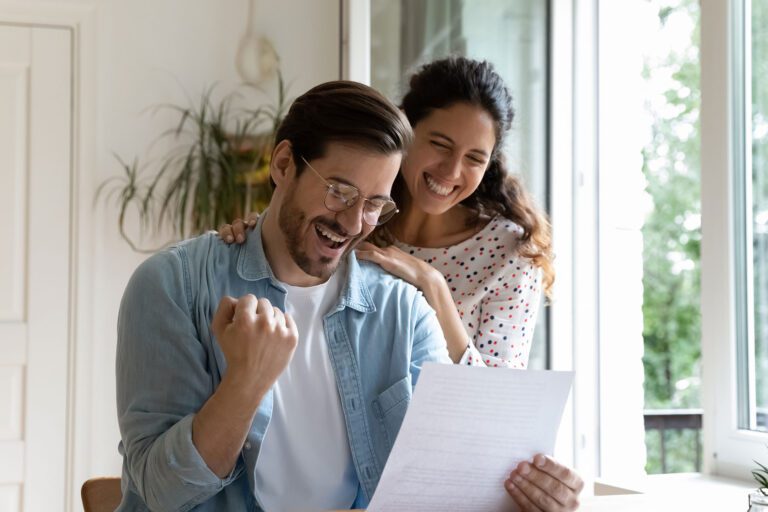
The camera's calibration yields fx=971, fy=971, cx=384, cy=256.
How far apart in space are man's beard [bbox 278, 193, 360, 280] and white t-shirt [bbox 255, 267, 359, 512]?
65 millimetres

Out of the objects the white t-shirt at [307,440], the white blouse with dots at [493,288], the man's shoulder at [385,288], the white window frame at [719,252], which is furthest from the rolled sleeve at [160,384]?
the white window frame at [719,252]

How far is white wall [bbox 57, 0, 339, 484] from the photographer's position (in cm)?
358

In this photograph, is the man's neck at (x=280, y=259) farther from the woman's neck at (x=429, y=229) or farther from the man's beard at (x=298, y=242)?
the woman's neck at (x=429, y=229)

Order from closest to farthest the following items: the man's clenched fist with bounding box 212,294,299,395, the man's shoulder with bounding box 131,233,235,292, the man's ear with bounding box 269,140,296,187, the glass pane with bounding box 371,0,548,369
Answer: the man's clenched fist with bounding box 212,294,299,395
the man's shoulder with bounding box 131,233,235,292
the man's ear with bounding box 269,140,296,187
the glass pane with bounding box 371,0,548,369

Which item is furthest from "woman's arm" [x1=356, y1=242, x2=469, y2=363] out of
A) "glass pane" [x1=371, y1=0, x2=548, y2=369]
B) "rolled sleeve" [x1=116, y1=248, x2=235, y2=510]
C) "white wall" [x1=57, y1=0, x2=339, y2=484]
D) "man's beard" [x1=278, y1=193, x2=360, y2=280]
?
"white wall" [x1=57, y1=0, x2=339, y2=484]

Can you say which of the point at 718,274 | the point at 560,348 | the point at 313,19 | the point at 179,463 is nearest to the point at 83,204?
the point at 313,19

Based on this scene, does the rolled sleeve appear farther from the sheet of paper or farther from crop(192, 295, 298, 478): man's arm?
the sheet of paper

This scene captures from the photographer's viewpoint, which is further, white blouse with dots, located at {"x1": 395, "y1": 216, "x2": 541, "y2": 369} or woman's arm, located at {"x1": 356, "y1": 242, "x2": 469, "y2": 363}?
white blouse with dots, located at {"x1": 395, "y1": 216, "x2": 541, "y2": 369}

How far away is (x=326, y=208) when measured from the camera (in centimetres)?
141

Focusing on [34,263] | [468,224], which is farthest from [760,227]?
[34,263]

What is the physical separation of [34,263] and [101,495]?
→ 7.25ft

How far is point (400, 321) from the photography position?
153 centimetres

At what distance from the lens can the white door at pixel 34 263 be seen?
351cm

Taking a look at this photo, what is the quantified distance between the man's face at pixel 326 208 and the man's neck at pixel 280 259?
0.15ft
